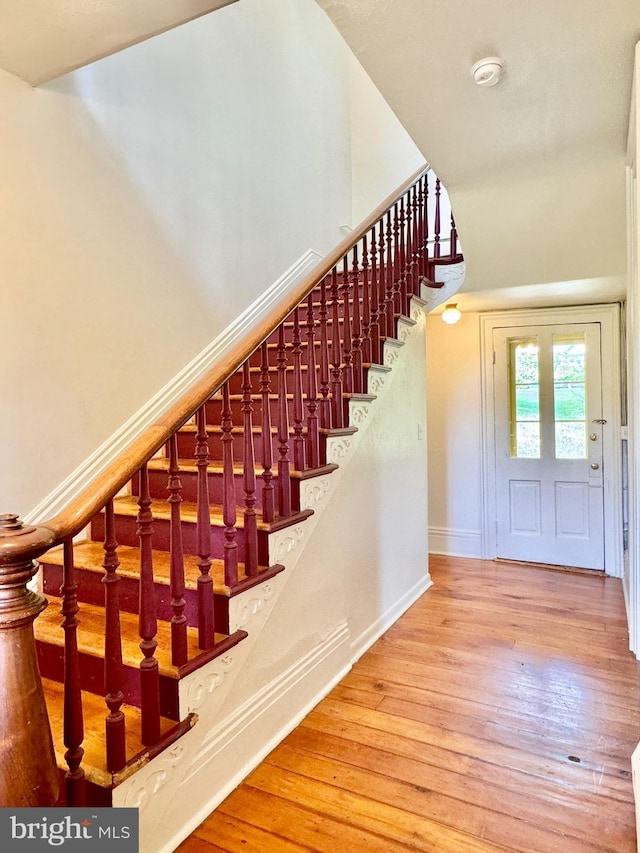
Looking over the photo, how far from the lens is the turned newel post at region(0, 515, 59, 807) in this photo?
0.85 metres

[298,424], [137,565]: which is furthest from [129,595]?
[298,424]

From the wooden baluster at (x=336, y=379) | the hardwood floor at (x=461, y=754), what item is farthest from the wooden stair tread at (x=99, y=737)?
the wooden baluster at (x=336, y=379)

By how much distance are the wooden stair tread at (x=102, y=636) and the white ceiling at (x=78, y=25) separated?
6.45 ft

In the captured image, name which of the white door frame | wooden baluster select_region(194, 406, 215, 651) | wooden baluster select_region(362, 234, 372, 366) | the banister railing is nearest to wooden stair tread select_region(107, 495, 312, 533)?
the banister railing

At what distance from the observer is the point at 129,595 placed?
1.96 meters

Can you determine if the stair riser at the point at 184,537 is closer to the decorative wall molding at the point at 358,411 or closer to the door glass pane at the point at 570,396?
the decorative wall molding at the point at 358,411

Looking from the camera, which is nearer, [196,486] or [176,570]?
[176,570]

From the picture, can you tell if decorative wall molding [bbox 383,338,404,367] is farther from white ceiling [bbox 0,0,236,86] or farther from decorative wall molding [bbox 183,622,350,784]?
white ceiling [bbox 0,0,236,86]

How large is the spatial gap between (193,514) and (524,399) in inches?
124

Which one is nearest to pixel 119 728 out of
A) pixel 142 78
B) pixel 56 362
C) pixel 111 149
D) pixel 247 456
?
pixel 247 456

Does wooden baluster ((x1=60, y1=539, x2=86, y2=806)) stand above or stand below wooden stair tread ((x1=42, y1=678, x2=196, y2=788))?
above

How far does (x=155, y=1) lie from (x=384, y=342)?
1.84m

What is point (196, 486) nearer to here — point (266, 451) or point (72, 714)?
point (266, 451)

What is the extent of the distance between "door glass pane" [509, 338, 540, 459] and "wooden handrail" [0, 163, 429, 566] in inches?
107
